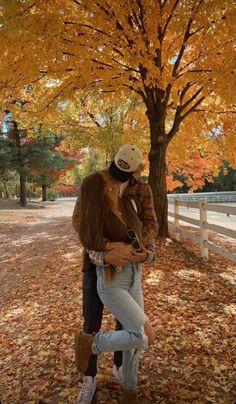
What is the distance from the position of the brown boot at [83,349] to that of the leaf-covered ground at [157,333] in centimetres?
43

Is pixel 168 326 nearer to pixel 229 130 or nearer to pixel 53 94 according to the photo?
pixel 53 94

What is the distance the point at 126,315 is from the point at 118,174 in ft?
3.18

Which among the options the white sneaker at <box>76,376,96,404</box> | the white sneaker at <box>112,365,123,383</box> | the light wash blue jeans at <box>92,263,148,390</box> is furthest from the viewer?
the white sneaker at <box>112,365,123,383</box>

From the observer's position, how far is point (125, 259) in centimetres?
262

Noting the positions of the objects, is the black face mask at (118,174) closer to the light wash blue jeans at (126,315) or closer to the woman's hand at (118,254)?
the woman's hand at (118,254)

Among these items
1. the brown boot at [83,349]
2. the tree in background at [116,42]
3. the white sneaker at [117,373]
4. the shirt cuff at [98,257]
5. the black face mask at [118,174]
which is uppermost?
the tree in background at [116,42]

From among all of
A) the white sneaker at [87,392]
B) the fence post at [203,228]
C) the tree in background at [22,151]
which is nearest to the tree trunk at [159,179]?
the fence post at [203,228]

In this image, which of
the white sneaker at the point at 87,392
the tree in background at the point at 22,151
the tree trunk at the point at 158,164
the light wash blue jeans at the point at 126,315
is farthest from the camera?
the tree in background at the point at 22,151

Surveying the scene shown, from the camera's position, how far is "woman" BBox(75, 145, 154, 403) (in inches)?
103

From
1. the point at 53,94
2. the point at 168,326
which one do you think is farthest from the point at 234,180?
the point at 168,326

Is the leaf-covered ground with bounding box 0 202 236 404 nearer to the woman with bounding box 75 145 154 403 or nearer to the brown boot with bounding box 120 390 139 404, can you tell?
the brown boot with bounding box 120 390 139 404

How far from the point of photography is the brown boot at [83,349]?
2801 millimetres

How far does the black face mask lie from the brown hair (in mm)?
87

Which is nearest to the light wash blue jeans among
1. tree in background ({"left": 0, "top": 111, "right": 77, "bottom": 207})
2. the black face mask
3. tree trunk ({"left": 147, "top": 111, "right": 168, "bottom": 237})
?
the black face mask
